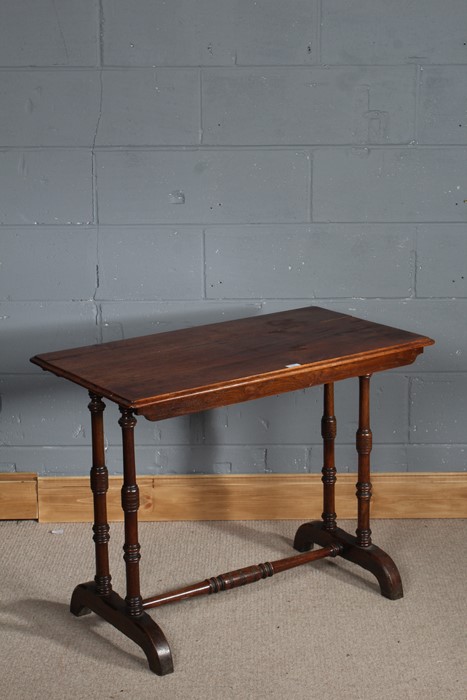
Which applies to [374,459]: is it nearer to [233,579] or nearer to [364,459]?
[364,459]

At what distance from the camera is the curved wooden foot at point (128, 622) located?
2.80 m

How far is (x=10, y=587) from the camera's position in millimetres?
3277

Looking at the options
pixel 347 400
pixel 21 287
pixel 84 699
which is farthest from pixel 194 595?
pixel 21 287

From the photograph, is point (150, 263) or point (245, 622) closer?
point (245, 622)

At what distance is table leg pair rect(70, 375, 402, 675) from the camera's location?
111 inches

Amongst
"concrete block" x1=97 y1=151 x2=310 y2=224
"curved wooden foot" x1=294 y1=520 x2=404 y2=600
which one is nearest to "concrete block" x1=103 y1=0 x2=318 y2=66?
"concrete block" x1=97 y1=151 x2=310 y2=224

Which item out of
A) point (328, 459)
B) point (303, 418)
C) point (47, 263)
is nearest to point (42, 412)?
point (47, 263)

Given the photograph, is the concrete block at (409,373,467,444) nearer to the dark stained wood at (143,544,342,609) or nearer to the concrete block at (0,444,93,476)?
the dark stained wood at (143,544,342,609)

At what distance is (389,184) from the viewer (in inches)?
137

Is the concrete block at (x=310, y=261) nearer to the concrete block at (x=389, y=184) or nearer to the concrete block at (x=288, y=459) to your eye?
the concrete block at (x=389, y=184)

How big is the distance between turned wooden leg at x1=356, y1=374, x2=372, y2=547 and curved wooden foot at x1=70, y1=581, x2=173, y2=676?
0.73 meters

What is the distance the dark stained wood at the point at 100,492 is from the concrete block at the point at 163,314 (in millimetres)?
706

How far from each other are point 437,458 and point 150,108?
1477 mm

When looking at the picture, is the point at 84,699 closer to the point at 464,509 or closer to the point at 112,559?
the point at 112,559
